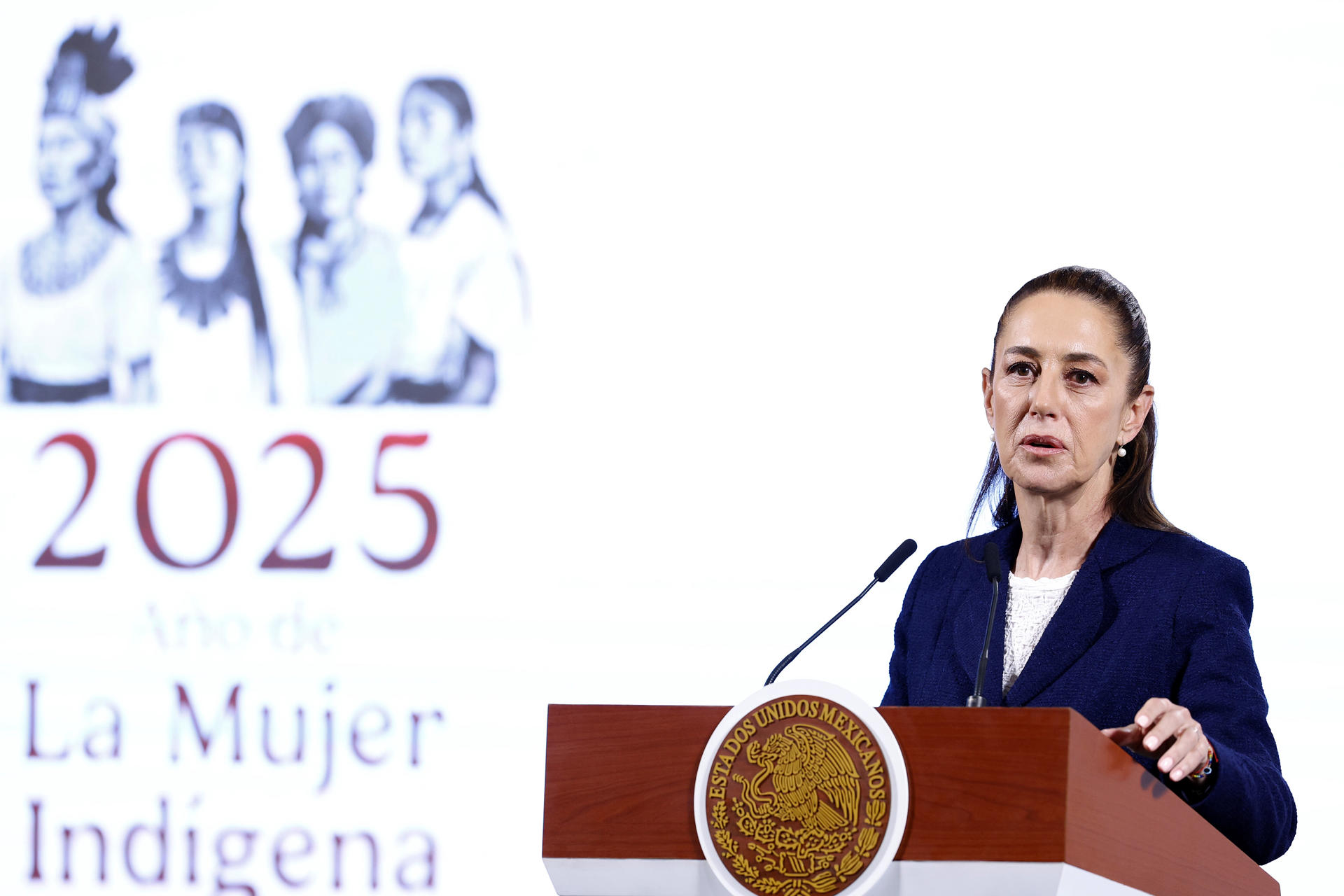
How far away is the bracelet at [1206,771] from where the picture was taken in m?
1.47

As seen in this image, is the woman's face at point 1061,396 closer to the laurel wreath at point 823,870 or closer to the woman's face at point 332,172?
the laurel wreath at point 823,870

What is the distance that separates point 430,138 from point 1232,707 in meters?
2.51

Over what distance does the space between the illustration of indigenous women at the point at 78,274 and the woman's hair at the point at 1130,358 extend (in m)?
2.47

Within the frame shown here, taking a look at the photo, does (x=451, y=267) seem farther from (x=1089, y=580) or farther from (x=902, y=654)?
(x=1089, y=580)

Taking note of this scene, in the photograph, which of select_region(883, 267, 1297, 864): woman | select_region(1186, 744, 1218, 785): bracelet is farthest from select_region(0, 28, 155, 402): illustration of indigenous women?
select_region(1186, 744, 1218, 785): bracelet

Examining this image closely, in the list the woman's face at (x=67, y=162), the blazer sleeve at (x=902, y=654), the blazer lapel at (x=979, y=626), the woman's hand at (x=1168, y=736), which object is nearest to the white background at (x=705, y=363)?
the woman's face at (x=67, y=162)

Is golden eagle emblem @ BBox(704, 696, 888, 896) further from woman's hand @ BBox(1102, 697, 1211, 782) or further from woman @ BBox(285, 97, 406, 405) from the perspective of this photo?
woman @ BBox(285, 97, 406, 405)

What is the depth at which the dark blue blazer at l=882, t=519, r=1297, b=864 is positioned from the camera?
5.53ft

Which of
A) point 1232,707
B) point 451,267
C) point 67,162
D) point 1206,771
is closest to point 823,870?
point 1206,771

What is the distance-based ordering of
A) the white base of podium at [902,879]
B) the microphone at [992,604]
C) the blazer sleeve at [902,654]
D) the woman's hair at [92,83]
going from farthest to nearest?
the woman's hair at [92,83], the blazer sleeve at [902,654], the microphone at [992,604], the white base of podium at [902,879]

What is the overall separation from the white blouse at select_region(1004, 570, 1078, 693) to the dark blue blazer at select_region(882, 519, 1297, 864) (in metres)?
0.04

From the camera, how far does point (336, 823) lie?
3314mm

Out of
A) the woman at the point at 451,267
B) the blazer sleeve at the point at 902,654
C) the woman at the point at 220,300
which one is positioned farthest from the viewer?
the woman at the point at 220,300

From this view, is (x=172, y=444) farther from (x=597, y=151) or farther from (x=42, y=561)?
(x=597, y=151)
